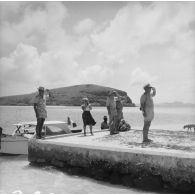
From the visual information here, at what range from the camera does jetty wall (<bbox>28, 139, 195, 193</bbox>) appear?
31.5ft

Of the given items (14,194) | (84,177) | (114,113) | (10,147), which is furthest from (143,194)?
(10,147)

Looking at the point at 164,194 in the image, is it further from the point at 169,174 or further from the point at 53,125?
the point at 53,125

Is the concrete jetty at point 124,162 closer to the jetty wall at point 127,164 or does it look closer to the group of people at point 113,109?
the jetty wall at point 127,164

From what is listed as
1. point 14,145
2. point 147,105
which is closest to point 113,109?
point 147,105

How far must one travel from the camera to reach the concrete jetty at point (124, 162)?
9625mm

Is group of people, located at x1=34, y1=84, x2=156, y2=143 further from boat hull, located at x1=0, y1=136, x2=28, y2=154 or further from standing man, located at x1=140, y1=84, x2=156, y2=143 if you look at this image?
boat hull, located at x1=0, y1=136, x2=28, y2=154

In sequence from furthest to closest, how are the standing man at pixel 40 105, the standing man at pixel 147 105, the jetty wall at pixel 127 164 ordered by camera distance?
the standing man at pixel 40 105
the standing man at pixel 147 105
the jetty wall at pixel 127 164

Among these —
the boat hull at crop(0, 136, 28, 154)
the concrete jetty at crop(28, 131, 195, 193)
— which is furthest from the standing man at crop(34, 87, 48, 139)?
the boat hull at crop(0, 136, 28, 154)

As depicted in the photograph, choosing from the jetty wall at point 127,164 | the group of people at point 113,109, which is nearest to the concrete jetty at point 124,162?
the jetty wall at point 127,164

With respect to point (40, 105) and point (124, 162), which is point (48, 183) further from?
point (40, 105)

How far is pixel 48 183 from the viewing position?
37.1 ft

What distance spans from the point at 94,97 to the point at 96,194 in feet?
584

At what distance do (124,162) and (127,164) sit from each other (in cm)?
12

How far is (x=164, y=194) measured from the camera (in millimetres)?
9758
